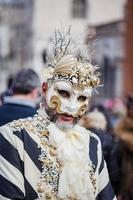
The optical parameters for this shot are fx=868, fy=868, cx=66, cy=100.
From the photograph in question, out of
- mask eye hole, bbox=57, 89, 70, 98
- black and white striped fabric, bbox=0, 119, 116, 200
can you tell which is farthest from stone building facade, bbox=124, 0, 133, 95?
black and white striped fabric, bbox=0, 119, 116, 200

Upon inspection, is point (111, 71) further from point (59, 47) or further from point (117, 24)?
point (59, 47)

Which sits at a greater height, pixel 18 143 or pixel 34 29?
pixel 18 143

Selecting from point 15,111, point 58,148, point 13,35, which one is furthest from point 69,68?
point 13,35

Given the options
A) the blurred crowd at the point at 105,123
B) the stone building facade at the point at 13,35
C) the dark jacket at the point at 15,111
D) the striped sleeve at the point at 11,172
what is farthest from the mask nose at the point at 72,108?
the stone building facade at the point at 13,35

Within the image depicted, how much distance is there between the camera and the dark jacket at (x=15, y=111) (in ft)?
23.7

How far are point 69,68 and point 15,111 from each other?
2.29 m

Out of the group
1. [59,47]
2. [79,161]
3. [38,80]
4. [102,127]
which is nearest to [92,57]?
[59,47]

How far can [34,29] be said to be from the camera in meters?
58.6

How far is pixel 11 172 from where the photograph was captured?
4.91m

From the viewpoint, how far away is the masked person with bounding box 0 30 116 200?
195 inches

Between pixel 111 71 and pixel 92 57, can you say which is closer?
pixel 92 57

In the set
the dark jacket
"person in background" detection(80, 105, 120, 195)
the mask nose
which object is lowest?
"person in background" detection(80, 105, 120, 195)

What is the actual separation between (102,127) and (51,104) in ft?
11.0

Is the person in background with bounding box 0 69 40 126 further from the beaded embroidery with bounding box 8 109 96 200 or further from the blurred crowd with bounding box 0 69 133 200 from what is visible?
the beaded embroidery with bounding box 8 109 96 200
